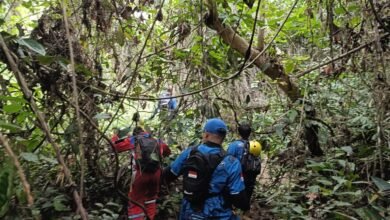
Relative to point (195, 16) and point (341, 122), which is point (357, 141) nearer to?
point (341, 122)

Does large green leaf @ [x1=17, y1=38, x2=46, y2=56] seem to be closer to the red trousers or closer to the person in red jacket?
the person in red jacket

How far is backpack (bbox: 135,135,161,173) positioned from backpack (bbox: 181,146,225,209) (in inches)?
27.3

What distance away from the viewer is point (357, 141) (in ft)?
16.9

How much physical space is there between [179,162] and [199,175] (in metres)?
0.39

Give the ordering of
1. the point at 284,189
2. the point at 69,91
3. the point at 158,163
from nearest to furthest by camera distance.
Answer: the point at 69,91 < the point at 158,163 < the point at 284,189

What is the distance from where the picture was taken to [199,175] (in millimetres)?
3189

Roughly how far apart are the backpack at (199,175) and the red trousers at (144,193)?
1137 millimetres

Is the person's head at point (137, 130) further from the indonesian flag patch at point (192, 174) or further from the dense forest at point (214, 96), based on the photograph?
the indonesian flag patch at point (192, 174)

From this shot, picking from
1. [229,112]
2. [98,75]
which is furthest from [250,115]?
[98,75]

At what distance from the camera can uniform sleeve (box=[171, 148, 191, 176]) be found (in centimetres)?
348

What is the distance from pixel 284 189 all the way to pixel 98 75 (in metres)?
2.72

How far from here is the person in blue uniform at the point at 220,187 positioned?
317cm

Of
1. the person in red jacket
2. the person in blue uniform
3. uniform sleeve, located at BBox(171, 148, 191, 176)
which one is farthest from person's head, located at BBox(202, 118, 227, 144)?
the person in red jacket

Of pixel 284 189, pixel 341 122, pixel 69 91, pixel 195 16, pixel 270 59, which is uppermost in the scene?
pixel 195 16
